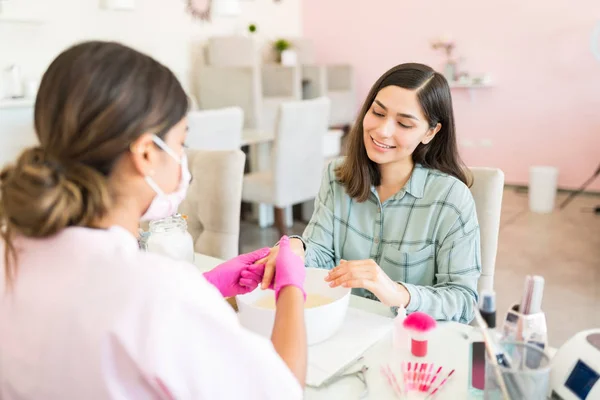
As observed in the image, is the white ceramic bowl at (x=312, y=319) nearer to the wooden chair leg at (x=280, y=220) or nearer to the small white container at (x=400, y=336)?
the small white container at (x=400, y=336)

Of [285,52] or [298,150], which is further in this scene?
[285,52]

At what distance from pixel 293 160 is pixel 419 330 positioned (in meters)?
2.49

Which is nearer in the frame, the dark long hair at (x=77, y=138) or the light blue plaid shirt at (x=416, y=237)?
the dark long hair at (x=77, y=138)

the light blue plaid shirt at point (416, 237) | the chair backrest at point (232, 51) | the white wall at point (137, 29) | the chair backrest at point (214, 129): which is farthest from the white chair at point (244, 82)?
the light blue plaid shirt at point (416, 237)

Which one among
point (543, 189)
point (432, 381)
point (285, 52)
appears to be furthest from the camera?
point (285, 52)

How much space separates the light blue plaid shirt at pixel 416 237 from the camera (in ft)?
3.82

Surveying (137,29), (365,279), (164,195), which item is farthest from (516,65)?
(164,195)

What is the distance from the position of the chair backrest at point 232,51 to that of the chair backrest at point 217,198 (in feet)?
9.83

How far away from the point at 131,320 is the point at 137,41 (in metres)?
4.01

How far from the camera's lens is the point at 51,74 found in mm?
614

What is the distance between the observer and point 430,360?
0.90m

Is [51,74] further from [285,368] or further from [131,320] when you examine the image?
[285,368]

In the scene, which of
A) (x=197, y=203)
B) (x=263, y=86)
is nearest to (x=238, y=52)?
(x=263, y=86)

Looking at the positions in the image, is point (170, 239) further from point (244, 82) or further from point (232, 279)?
point (244, 82)
